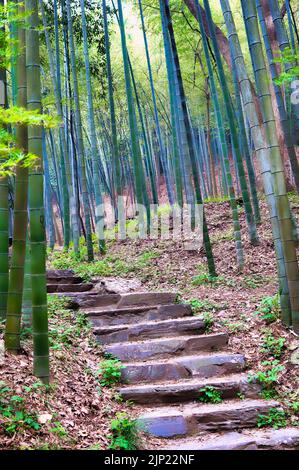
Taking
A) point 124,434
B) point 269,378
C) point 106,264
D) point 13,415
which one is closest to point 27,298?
point 13,415

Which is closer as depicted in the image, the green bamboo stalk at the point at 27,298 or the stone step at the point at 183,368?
the stone step at the point at 183,368

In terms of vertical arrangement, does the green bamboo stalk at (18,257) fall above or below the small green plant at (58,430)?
above

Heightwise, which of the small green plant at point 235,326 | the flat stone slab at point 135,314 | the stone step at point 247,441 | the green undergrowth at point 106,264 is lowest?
the stone step at point 247,441

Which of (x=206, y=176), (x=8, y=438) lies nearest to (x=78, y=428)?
(x=8, y=438)

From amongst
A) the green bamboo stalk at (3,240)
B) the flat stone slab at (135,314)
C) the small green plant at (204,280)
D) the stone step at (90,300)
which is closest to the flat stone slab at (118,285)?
the stone step at (90,300)

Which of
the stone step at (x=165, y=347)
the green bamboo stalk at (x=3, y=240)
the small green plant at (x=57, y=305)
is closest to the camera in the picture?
the green bamboo stalk at (x=3, y=240)

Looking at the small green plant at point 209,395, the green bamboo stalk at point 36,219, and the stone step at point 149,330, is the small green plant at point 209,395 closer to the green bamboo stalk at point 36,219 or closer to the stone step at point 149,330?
the stone step at point 149,330

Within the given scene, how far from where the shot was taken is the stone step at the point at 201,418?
3244mm

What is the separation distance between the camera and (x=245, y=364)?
403cm

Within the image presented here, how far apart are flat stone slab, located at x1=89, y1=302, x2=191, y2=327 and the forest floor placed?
0.17 meters

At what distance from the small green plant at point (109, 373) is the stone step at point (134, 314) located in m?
0.95

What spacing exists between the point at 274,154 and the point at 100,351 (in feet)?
8.08

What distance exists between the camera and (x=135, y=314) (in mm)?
5117
